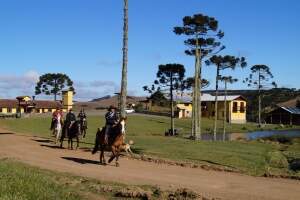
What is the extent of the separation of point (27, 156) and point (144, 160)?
520cm

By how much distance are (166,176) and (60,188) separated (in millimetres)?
5929

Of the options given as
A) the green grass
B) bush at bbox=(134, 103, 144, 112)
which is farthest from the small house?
the green grass

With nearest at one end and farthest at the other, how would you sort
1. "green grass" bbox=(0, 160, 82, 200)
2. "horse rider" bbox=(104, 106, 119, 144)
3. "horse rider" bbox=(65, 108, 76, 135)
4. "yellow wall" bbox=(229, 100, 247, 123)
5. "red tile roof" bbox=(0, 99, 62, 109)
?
"green grass" bbox=(0, 160, 82, 200), "horse rider" bbox=(104, 106, 119, 144), "horse rider" bbox=(65, 108, 76, 135), "red tile roof" bbox=(0, 99, 62, 109), "yellow wall" bbox=(229, 100, 247, 123)

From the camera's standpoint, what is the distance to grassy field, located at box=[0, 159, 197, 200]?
37.9ft

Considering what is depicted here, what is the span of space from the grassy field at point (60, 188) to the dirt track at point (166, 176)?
4.12ft

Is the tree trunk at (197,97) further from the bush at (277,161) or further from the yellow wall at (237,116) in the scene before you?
the yellow wall at (237,116)

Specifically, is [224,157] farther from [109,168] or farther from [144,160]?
[109,168]

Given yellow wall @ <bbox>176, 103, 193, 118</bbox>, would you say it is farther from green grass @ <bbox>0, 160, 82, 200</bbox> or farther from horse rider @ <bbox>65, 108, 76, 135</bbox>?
green grass @ <bbox>0, 160, 82, 200</bbox>

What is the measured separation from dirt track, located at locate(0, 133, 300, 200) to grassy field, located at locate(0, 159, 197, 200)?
1255 millimetres

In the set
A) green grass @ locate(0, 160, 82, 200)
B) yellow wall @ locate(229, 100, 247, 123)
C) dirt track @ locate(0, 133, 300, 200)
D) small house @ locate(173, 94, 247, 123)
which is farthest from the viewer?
yellow wall @ locate(229, 100, 247, 123)

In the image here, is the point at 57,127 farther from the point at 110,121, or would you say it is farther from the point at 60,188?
the point at 60,188

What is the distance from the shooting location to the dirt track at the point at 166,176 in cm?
1612

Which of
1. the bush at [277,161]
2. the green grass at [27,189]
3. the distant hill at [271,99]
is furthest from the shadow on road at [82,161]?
the distant hill at [271,99]

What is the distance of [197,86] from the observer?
48281mm
